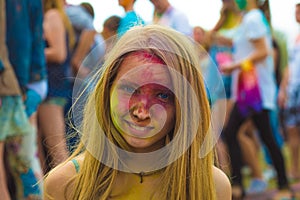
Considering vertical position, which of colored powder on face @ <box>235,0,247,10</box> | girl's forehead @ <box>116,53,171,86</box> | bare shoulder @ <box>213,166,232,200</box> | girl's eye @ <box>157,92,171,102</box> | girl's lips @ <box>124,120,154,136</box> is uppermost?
girl's forehead @ <box>116,53,171,86</box>

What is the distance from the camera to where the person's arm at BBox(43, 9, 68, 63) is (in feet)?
16.5

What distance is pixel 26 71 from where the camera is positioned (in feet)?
15.2

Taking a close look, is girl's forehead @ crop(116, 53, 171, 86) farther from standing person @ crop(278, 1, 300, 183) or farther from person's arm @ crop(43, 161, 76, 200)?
standing person @ crop(278, 1, 300, 183)

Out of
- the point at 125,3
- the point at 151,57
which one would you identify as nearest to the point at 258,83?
the point at 125,3

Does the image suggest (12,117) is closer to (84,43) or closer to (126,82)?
(84,43)

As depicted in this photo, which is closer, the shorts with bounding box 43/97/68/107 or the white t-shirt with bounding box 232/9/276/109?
the shorts with bounding box 43/97/68/107

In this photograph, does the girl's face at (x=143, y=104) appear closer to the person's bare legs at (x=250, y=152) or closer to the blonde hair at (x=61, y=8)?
the blonde hair at (x=61, y=8)

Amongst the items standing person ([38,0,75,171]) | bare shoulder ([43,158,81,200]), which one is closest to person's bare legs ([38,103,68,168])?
standing person ([38,0,75,171])

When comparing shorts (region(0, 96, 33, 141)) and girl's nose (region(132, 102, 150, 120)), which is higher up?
girl's nose (region(132, 102, 150, 120))

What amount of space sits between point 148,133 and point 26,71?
2613 mm

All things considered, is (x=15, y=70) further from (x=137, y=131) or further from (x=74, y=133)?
(x=137, y=131)

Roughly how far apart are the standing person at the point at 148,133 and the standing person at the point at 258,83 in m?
3.61

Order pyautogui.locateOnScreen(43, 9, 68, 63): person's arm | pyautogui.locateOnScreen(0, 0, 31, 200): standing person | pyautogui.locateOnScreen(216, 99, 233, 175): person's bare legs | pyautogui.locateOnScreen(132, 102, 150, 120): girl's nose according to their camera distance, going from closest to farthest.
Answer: pyautogui.locateOnScreen(132, 102, 150, 120): girl's nose, pyautogui.locateOnScreen(216, 99, 233, 175): person's bare legs, pyautogui.locateOnScreen(0, 0, 31, 200): standing person, pyautogui.locateOnScreen(43, 9, 68, 63): person's arm

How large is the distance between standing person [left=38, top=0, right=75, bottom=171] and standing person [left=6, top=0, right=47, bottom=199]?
0.27 m
